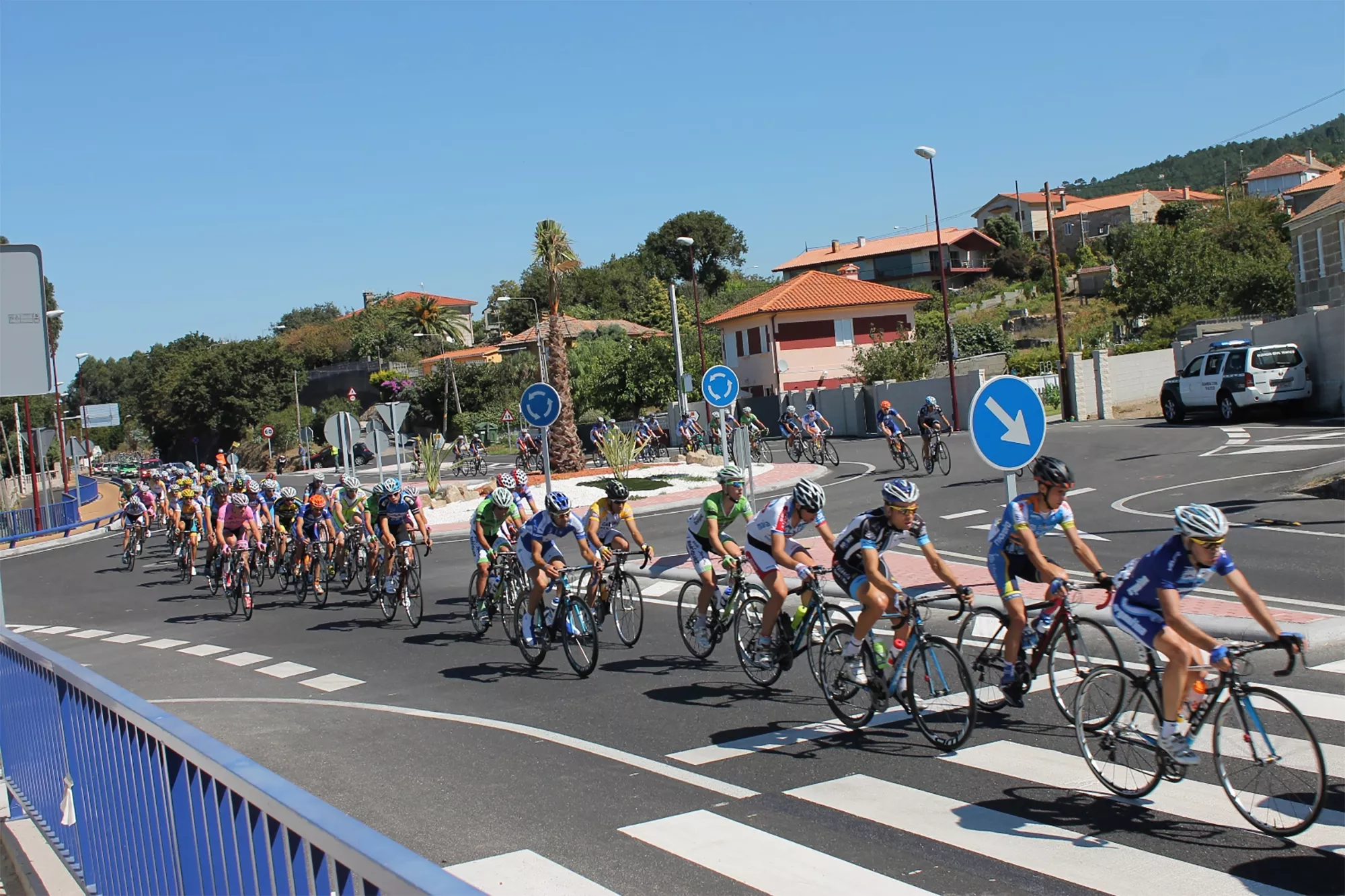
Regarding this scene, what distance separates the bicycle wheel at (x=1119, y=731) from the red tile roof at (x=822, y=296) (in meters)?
52.8

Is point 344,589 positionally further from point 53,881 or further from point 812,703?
point 53,881

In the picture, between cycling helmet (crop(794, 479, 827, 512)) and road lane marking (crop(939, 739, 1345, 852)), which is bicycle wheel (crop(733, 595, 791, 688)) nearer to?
cycling helmet (crop(794, 479, 827, 512))

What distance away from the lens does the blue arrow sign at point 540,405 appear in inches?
713

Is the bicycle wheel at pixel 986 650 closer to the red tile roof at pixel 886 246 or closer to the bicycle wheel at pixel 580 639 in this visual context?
the bicycle wheel at pixel 580 639

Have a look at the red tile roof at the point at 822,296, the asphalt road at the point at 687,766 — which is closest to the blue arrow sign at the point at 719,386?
the asphalt road at the point at 687,766

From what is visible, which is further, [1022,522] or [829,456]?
[829,456]

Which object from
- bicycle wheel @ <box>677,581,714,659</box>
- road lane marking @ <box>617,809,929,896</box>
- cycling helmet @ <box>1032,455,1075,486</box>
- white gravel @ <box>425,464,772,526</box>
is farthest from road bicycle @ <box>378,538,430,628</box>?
white gravel @ <box>425,464,772,526</box>

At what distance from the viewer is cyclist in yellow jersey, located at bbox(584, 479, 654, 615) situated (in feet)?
35.8

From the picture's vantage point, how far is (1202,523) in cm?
564

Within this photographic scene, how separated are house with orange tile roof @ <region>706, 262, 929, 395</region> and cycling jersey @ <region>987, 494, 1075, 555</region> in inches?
1987

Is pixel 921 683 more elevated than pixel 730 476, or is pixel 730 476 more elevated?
pixel 730 476

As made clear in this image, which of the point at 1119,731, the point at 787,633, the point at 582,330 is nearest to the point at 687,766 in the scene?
the point at 787,633

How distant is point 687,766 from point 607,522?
405cm

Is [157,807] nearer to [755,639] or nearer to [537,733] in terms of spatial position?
[537,733]
